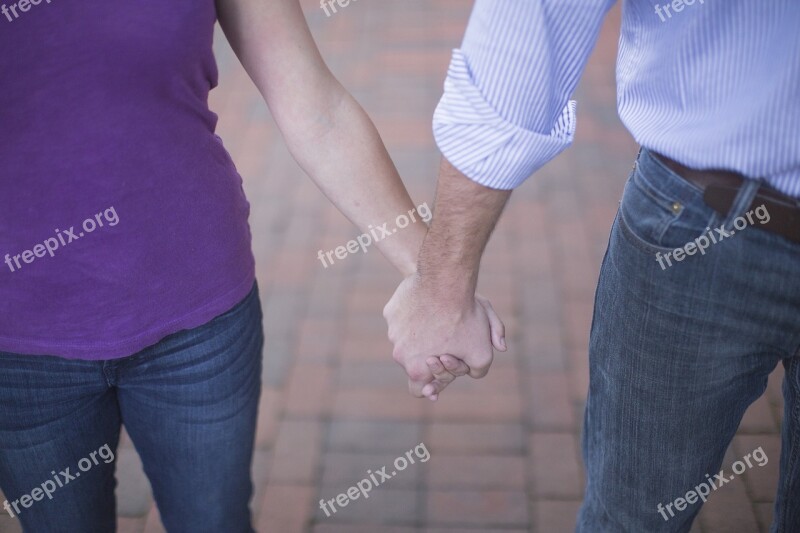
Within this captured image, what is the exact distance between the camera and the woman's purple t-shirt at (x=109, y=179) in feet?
3.82

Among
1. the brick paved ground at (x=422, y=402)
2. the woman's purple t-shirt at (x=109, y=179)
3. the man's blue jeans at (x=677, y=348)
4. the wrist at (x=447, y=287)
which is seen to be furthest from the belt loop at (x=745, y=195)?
the brick paved ground at (x=422, y=402)

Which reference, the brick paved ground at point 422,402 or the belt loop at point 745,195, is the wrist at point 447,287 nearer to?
the belt loop at point 745,195

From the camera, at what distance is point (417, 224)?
1576mm

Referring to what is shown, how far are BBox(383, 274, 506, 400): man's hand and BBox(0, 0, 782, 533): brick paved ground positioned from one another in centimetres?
86

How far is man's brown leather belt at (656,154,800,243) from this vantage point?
3.65 feet

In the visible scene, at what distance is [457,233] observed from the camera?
137 centimetres

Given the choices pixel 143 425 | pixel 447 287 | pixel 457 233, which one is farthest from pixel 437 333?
pixel 143 425

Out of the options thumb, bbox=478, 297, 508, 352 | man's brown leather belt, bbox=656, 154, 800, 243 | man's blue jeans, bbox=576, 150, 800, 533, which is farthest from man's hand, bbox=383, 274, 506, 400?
man's brown leather belt, bbox=656, 154, 800, 243

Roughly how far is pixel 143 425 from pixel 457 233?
63 centimetres

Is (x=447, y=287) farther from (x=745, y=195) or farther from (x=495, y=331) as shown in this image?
(x=745, y=195)

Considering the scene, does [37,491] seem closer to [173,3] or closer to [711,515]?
[173,3]

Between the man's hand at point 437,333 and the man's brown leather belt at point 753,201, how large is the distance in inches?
18.6

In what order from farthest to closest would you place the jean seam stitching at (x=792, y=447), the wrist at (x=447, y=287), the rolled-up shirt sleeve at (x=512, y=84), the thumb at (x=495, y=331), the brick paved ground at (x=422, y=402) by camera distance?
1. the brick paved ground at (x=422, y=402)
2. the thumb at (x=495, y=331)
3. the wrist at (x=447, y=287)
4. the jean seam stitching at (x=792, y=447)
5. the rolled-up shirt sleeve at (x=512, y=84)

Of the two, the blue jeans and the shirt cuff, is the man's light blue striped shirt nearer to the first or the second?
the shirt cuff
